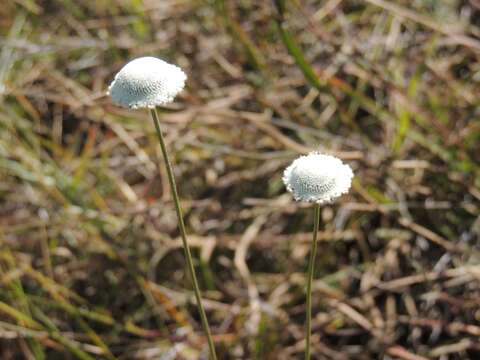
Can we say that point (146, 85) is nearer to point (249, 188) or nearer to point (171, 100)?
point (171, 100)

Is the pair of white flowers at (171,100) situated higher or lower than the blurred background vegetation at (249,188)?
lower

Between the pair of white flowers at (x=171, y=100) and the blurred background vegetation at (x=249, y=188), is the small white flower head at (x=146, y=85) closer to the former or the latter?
the pair of white flowers at (x=171, y=100)

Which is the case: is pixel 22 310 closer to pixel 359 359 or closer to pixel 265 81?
pixel 359 359

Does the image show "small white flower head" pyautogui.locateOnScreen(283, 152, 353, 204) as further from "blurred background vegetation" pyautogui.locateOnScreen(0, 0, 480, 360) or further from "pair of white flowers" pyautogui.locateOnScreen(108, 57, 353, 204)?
"blurred background vegetation" pyautogui.locateOnScreen(0, 0, 480, 360)

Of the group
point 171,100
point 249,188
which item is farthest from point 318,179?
point 249,188

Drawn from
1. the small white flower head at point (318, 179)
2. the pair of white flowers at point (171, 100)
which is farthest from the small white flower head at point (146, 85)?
the small white flower head at point (318, 179)

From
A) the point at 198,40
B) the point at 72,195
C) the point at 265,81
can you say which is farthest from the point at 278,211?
the point at 198,40

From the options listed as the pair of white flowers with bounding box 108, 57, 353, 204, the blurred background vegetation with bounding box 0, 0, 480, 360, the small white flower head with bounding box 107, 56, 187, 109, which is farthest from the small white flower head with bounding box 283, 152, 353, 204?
the blurred background vegetation with bounding box 0, 0, 480, 360
